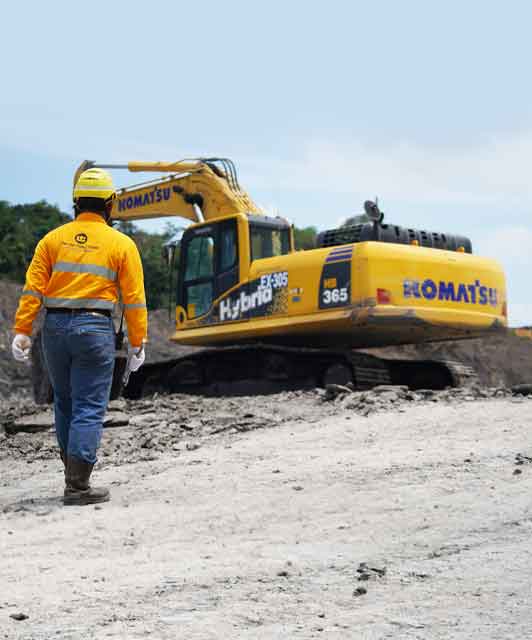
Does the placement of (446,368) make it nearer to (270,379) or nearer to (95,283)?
(270,379)

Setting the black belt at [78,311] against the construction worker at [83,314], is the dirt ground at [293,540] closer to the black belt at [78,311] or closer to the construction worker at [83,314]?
the construction worker at [83,314]

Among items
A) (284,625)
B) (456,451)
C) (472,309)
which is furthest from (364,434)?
(472,309)

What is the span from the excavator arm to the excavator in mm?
22

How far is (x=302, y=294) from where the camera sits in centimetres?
1313

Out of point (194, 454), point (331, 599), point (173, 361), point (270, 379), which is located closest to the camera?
point (331, 599)

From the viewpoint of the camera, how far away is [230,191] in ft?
50.0

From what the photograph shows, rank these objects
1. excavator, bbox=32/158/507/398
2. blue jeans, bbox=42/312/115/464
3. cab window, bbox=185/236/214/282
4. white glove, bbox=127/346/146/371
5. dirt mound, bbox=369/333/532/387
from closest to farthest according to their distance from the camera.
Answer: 1. blue jeans, bbox=42/312/115/464
2. white glove, bbox=127/346/146/371
3. excavator, bbox=32/158/507/398
4. cab window, bbox=185/236/214/282
5. dirt mound, bbox=369/333/532/387

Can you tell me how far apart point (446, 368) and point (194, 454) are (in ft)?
27.2

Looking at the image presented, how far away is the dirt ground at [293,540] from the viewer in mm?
3721

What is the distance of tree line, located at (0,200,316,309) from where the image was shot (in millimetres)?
30812

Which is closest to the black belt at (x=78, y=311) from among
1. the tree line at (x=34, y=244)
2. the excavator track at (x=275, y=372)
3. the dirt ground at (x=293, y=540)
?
the dirt ground at (x=293, y=540)

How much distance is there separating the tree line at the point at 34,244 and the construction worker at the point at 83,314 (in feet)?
70.2

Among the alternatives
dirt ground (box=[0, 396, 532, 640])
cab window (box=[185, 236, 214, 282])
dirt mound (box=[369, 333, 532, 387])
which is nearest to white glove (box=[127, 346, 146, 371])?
dirt ground (box=[0, 396, 532, 640])

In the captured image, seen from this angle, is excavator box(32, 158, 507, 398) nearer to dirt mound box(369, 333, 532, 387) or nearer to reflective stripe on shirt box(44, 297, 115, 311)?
reflective stripe on shirt box(44, 297, 115, 311)
